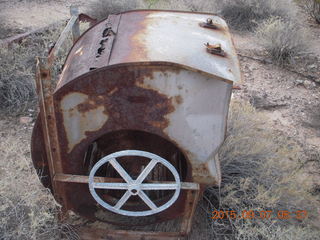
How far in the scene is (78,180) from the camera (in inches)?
90.8

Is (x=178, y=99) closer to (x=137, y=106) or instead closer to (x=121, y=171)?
(x=137, y=106)

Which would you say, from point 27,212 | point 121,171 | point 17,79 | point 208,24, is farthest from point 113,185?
→ point 17,79

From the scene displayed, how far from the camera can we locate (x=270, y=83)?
18.1ft

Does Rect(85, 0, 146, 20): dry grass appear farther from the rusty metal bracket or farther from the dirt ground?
the rusty metal bracket

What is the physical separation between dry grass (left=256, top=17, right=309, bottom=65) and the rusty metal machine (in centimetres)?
396

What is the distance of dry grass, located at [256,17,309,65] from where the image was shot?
20.2 ft

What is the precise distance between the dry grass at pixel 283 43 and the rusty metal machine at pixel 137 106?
13.0 feet

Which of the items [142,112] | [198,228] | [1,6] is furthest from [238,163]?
[1,6]

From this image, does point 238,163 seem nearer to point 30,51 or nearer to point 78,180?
point 78,180

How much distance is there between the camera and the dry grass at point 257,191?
291cm

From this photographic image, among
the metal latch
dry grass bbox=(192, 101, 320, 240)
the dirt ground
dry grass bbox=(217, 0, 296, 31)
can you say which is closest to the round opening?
dry grass bbox=(192, 101, 320, 240)

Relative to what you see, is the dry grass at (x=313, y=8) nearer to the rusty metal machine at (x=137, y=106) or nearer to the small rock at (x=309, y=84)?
the small rock at (x=309, y=84)

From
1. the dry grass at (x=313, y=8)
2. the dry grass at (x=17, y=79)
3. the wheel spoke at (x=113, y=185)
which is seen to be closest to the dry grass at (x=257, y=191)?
the wheel spoke at (x=113, y=185)

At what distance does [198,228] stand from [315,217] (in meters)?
1.14
